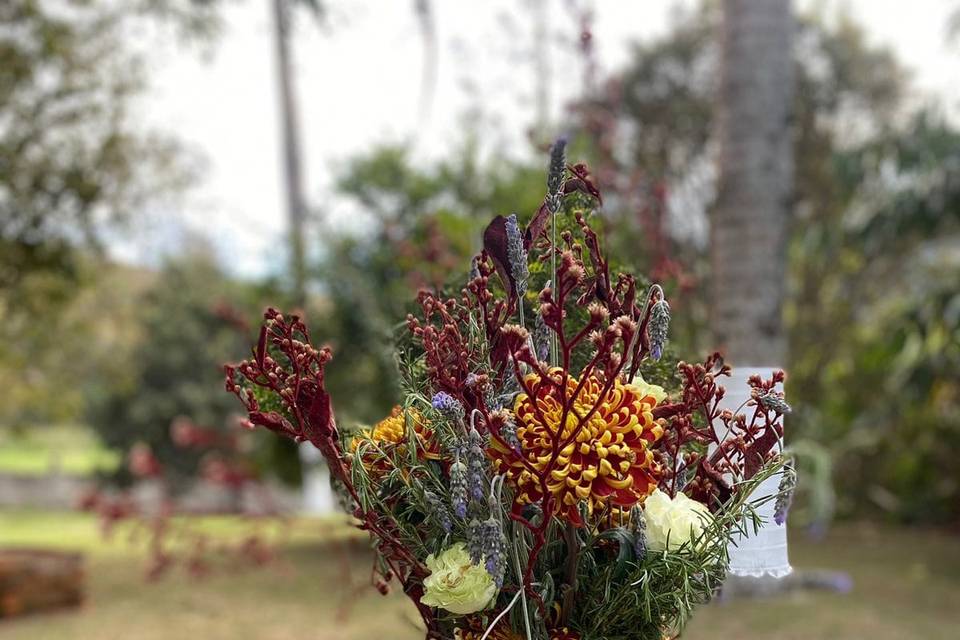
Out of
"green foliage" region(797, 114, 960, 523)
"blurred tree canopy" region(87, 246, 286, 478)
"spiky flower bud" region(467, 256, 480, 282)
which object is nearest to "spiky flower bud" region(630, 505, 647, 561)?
"spiky flower bud" region(467, 256, 480, 282)

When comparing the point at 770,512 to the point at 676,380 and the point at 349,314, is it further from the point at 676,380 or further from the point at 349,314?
the point at 349,314

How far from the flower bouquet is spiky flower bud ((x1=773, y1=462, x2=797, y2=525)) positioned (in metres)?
0.04

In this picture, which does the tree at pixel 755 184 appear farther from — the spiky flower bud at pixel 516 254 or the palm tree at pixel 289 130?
the palm tree at pixel 289 130

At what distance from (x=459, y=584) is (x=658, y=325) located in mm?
396

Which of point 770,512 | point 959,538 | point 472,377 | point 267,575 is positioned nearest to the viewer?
point 472,377

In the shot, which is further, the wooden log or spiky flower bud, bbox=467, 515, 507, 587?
the wooden log

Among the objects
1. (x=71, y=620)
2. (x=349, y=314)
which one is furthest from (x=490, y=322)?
(x=349, y=314)

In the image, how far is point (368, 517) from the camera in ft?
4.02

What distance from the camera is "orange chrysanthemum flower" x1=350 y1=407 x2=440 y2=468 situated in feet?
4.19

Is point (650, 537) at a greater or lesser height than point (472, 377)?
lesser

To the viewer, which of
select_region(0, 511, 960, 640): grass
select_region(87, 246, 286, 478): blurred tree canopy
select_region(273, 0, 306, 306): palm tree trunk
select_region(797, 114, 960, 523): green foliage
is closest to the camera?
select_region(0, 511, 960, 640): grass

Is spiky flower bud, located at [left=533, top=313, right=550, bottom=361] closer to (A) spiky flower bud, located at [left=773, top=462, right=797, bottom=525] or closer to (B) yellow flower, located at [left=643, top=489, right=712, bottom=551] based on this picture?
(B) yellow flower, located at [left=643, top=489, right=712, bottom=551]

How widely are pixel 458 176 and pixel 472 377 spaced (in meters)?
7.87

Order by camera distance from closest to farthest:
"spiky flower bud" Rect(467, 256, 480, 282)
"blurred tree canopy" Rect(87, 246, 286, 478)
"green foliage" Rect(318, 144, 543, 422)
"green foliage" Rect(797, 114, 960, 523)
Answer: "spiky flower bud" Rect(467, 256, 480, 282) < "green foliage" Rect(318, 144, 543, 422) < "green foliage" Rect(797, 114, 960, 523) < "blurred tree canopy" Rect(87, 246, 286, 478)
